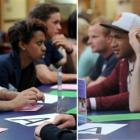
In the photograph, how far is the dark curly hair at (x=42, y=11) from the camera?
183cm

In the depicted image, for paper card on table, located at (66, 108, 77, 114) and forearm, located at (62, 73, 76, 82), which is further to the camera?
forearm, located at (62, 73, 76, 82)

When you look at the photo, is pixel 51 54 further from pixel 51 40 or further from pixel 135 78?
pixel 135 78

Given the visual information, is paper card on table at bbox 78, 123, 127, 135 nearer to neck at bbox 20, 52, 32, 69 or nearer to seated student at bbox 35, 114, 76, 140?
seated student at bbox 35, 114, 76, 140

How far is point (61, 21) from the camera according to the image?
186cm

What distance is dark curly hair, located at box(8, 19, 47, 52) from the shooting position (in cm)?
185

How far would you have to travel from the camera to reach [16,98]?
1.89 m

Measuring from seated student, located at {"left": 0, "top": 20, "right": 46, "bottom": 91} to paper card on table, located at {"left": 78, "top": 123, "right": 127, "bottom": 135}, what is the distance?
415 millimetres

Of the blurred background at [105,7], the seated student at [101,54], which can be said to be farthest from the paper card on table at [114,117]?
the blurred background at [105,7]

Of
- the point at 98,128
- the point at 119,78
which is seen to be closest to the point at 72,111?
the point at 98,128

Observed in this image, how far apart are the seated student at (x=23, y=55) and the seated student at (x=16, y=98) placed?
0.15 feet

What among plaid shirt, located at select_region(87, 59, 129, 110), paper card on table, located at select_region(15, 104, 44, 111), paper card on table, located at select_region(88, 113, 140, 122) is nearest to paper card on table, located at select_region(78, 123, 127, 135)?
paper card on table, located at select_region(88, 113, 140, 122)

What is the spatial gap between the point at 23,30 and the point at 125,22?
549mm

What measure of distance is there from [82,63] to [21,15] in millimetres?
419

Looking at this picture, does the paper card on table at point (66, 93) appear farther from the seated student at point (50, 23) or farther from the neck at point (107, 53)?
the neck at point (107, 53)
